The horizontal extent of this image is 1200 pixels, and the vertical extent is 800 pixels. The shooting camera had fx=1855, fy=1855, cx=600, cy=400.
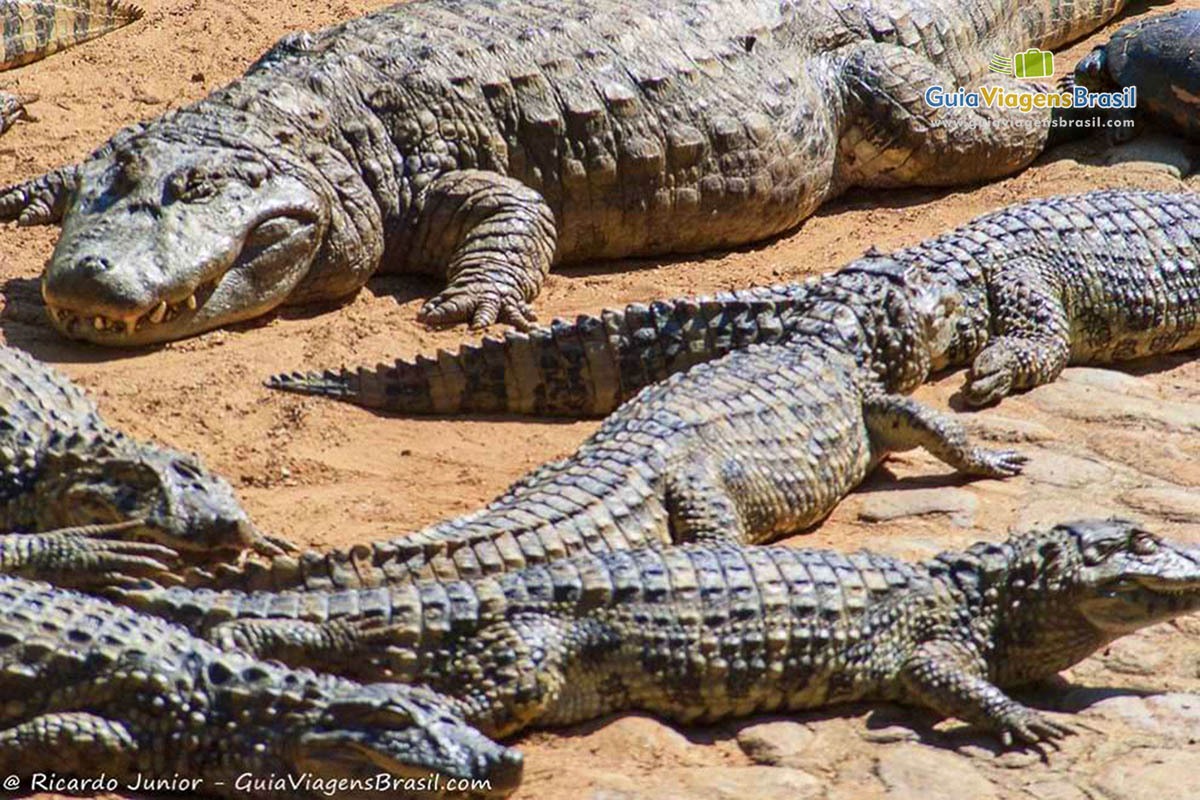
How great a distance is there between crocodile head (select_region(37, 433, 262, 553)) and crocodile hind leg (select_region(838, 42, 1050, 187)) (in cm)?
505

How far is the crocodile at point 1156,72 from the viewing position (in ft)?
33.2

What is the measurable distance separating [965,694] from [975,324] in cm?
295

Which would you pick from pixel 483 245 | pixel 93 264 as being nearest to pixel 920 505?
pixel 483 245

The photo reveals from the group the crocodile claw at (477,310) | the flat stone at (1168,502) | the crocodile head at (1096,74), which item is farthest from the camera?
the crocodile head at (1096,74)

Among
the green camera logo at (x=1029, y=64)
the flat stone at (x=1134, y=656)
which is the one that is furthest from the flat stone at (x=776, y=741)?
the green camera logo at (x=1029, y=64)

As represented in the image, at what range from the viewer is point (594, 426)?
7133mm

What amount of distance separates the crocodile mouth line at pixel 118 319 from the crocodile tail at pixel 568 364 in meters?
0.74

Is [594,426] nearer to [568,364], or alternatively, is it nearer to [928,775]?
[568,364]

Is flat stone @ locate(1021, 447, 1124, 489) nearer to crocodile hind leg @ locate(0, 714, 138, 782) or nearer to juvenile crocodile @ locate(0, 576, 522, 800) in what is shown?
juvenile crocodile @ locate(0, 576, 522, 800)

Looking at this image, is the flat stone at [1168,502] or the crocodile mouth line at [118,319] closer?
the flat stone at [1168,502]

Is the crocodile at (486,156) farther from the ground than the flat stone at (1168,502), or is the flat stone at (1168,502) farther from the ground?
the crocodile at (486,156)

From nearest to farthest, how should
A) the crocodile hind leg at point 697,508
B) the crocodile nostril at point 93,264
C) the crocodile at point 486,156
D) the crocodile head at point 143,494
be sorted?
the crocodile head at point 143,494, the crocodile hind leg at point 697,508, the crocodile nostril at point 93,264, the crocodile at point 486,156

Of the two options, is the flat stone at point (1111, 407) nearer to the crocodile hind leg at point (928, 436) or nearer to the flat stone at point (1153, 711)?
the crocodile hind leg at point (928, 436)

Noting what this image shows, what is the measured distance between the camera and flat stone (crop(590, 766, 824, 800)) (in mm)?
4613
